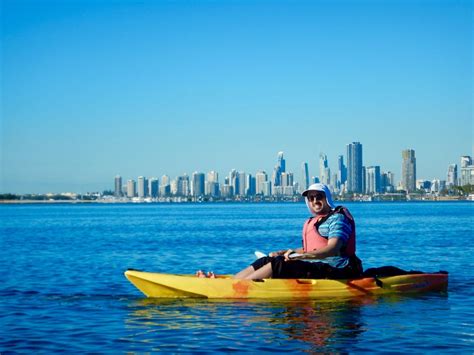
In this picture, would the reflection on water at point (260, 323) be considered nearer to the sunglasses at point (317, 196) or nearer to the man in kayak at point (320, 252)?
the man in kayak at point (320, 252)

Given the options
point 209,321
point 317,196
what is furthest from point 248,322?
point 317,196

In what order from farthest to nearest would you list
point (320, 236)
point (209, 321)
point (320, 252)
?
1. point (320, 236)
2. point (320, 252)
3. point (209, 321)

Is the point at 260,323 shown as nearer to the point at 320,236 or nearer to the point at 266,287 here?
the point at 266,287

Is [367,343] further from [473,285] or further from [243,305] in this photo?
[473,285]

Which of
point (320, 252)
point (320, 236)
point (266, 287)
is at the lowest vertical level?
point (266, 287)

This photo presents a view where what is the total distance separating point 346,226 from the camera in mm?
14406

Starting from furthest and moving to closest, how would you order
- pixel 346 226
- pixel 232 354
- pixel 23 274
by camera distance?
pixel 23 274 → pixel 346 226 → pixel 232 354

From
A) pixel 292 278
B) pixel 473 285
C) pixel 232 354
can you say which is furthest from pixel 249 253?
pixel 232 354

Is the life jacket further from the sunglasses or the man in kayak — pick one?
the sunglasses

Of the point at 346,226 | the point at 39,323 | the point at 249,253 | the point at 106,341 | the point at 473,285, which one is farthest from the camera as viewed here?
the point at 249,253

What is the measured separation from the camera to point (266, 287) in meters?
15.1

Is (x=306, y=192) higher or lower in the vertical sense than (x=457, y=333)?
higher

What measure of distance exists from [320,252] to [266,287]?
1445 mm

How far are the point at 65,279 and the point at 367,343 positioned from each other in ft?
38.2
